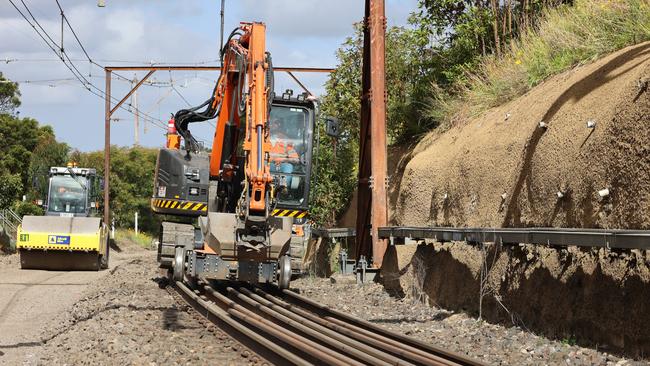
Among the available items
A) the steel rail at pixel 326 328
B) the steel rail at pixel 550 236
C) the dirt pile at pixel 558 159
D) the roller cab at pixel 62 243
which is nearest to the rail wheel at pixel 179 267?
the steel rail at pixel 326 328

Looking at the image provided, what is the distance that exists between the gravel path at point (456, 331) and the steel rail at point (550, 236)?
45.4 inches

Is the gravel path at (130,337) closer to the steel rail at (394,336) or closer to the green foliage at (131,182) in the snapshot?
the steel rail at (394,336)

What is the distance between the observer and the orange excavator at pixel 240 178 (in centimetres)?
1482

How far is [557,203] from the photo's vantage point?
12.0 meters

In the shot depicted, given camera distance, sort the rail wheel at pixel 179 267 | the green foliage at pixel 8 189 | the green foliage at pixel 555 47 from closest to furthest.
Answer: the green foliage at pixel 555 47
the rail wheel at pixel 179 267
the green foliage at pixel 8 189

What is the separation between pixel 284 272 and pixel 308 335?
193 inches

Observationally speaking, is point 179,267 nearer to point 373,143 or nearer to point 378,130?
point 373,143

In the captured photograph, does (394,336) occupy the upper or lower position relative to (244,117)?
lower

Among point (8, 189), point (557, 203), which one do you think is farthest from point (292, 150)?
point (8, 189)

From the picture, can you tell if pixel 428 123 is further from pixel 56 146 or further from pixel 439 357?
pixel 56 146

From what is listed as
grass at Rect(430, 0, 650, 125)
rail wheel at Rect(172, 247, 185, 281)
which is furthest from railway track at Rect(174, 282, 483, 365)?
grass at Rect(430, 0, 650, 125)

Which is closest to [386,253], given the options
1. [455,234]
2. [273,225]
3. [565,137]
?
[273,225]

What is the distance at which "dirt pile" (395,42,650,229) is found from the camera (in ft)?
33.7

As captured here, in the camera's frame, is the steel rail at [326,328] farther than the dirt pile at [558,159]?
No
